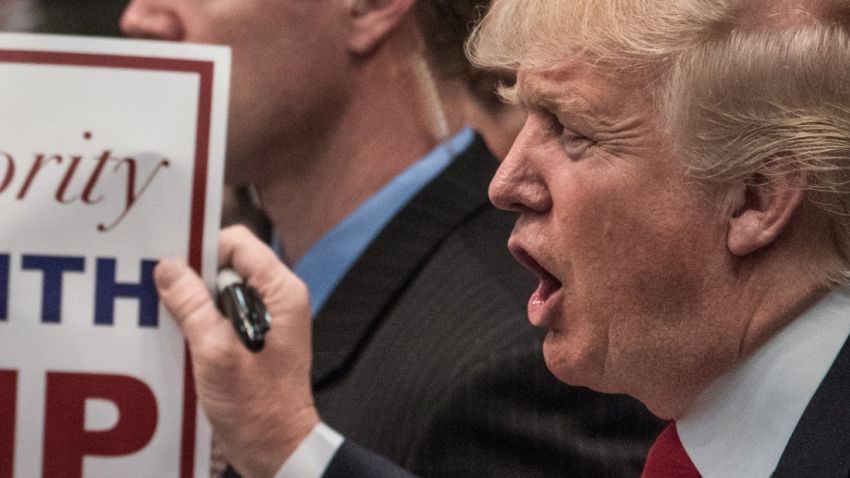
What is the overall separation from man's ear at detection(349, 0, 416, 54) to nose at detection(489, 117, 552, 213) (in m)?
0.51

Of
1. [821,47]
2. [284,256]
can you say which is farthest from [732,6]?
[284,256]

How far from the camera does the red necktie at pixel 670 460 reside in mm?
1154

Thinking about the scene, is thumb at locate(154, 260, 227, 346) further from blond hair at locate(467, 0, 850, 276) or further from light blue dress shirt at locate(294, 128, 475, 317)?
blond hair at locate(467, 0, 850, 276)

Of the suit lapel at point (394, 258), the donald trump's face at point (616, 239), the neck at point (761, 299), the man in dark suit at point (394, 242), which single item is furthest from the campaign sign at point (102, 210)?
the neck at point (761, 299)

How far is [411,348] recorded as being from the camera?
1.50m

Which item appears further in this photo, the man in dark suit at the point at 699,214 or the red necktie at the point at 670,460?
the red necktie at the point at 670,460

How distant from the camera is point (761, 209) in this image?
1065mm

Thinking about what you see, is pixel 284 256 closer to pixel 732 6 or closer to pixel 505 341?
pixel 505 341

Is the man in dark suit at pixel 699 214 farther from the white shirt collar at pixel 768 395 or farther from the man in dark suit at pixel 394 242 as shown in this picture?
the man in dark suit at pixel 394 242

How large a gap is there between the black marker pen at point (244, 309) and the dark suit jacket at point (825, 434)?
19.1 inches

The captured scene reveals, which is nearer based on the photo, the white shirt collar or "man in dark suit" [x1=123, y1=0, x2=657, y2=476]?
the white shirt collar

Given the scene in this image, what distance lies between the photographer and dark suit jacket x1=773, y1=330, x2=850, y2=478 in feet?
3.37

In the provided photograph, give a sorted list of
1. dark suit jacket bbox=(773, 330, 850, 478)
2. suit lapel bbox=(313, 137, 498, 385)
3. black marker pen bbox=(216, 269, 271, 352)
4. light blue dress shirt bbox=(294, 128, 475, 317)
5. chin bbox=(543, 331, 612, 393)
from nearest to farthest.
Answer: dark suit jacket bbox=(773, 330, 850, 478)
chin bbox=(543, 331, 612, 393)
black marker pen bbox=(216, 269, 271, 352)
suit lapel bbox=(313, 137, 498, 385)
light blue dress shirt bbox=(294, 128, 475, 317)

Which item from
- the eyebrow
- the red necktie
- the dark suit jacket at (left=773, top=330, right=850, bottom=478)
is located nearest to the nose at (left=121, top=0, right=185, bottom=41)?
the eyebrow
